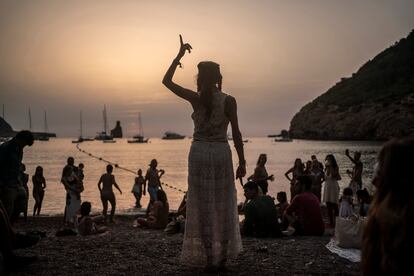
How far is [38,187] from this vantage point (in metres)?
18.2

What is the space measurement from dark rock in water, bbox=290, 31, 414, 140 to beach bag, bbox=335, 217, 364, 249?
11781 centimetres

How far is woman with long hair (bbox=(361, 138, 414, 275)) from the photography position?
2941 millimetres

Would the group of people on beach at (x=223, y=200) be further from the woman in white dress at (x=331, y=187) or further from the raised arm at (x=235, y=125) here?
the woman in white dress at (x=331, y=187)

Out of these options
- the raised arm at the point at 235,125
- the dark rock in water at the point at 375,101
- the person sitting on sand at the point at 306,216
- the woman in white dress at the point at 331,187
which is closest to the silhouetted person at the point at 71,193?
the person sitting on sand at the point at 306,216

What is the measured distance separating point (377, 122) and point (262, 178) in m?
139

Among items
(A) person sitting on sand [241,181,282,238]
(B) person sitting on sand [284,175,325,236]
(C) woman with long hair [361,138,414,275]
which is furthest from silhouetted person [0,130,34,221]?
(C) woman with long hair [361,138,414,275]

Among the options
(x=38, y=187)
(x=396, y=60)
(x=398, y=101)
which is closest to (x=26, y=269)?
(x=38, y=187)

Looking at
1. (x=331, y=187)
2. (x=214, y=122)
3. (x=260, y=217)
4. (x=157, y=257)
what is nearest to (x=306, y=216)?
(x=260, y=217)

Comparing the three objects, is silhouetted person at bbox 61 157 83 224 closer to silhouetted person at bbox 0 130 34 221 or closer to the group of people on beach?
the group of people on beach

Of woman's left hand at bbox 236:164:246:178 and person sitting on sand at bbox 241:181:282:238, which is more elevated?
woman's left hand at bbox 236:164:246:178

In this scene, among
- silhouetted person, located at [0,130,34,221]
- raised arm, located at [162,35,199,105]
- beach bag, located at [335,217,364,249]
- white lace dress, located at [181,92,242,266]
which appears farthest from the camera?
beach bag, located at [335,217,364,249]

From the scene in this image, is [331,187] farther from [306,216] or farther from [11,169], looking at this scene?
[11,169]

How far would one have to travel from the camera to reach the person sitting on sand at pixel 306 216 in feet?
36.5

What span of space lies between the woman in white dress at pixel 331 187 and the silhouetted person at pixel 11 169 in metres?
9.68
